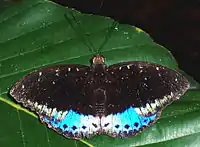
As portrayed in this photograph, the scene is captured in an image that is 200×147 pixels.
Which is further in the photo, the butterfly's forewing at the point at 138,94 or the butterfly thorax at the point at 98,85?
the butterfly thorax at the point at 98,85

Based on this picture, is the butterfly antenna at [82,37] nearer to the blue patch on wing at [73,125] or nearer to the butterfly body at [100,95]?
the butterfly body at [100,95]

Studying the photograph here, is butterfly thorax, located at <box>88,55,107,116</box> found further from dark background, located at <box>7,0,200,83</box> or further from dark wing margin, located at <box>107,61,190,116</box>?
dark background, located at <box>7,0,200,83</box>

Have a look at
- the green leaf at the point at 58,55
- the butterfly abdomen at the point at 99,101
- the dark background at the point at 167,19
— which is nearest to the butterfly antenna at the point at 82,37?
the green leaf at the point at 58,55

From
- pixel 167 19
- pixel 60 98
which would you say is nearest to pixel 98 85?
pixel 60 98

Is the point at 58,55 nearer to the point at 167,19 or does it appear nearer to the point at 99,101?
the point at 99,101

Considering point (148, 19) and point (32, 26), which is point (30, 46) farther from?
point (148, 19)

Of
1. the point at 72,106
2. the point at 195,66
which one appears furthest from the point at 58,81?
the point at 195,66

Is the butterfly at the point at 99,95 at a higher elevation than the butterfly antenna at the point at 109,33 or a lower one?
lower

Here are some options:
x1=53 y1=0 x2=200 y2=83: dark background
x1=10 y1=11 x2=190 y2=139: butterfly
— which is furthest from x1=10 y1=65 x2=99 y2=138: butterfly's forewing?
x1=53 y1=0 x2=200 y2=83: dark background
